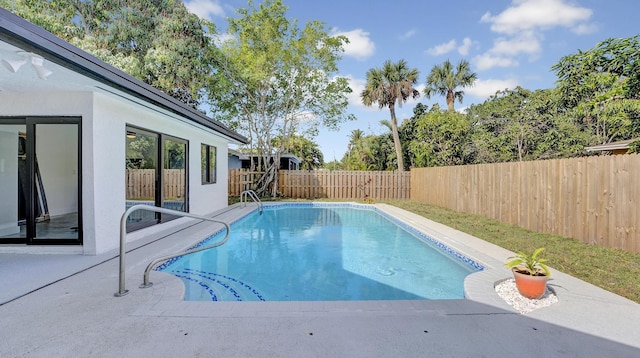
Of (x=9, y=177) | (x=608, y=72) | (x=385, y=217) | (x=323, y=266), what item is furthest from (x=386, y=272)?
(x=9, y=177)

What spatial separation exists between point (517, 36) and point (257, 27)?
12.2m

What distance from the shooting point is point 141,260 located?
4172mm

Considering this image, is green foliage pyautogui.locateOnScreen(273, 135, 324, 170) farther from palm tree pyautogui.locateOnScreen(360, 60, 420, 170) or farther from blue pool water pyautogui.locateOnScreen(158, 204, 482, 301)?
blue pool water pyautogui.locateOnScreen(158, 204, 482, 301)

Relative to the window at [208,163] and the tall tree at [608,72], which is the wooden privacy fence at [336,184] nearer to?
the window at [208,163]

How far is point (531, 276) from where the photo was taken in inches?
114

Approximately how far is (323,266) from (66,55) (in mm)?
4226

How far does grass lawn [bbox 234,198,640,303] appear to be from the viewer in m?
3.54

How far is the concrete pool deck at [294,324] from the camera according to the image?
215 cm

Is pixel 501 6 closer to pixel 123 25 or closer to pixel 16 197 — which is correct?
pixel 16 197

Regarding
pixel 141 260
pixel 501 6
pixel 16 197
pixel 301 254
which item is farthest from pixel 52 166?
pixel 501 6

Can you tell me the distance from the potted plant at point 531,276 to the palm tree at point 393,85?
54.6 ft

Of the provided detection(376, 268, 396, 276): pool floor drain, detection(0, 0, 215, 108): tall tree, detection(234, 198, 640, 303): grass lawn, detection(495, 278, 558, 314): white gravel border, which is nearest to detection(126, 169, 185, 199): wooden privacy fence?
detection(376, 268, 396, 276): pool floor drain

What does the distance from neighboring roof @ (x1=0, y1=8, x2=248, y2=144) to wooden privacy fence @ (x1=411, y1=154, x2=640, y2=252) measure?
7470 millimetres

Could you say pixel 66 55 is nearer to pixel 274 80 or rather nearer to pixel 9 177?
pixel 9 177
